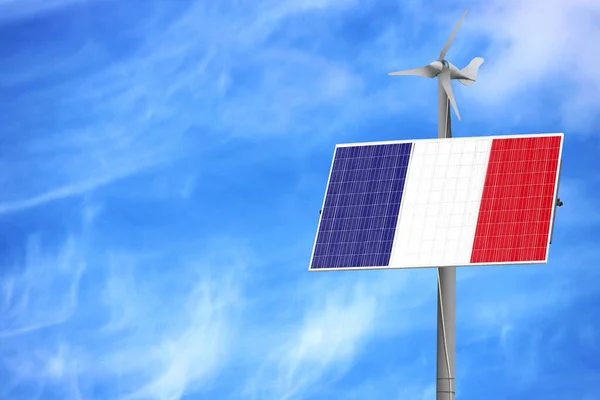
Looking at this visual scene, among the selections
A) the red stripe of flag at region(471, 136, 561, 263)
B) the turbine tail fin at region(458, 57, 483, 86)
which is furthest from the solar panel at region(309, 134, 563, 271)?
the turbine tail fin at region(458, 57, 483, 86)

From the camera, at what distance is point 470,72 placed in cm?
6812

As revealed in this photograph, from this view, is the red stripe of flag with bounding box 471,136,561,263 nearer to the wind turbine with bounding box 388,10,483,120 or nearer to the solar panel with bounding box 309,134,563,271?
the solar panel with bounding box 309,134,563,271

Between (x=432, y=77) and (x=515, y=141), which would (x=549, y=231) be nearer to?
(x=515, y=141)

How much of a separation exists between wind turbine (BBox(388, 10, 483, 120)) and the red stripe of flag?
120 inches

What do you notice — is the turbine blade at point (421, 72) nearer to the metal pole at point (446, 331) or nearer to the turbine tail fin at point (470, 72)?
the turbine tail fin at point (470, 72)

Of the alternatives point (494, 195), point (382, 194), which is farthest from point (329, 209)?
point (494, 195)

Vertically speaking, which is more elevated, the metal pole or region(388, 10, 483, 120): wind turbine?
region(388, 10, 483, 120): wind turbine

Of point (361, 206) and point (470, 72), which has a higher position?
point (470, 72)

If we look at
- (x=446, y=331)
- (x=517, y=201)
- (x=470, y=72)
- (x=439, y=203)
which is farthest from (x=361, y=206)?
(x=470, y=72)

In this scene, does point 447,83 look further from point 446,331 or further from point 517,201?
point 446,331

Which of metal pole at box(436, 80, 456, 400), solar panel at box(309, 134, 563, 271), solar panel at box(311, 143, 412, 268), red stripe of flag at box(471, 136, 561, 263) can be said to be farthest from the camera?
solar panel at box(311, 143, 412, 268)

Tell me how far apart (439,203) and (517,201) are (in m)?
3.22

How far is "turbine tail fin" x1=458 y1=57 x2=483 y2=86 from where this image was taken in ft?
223

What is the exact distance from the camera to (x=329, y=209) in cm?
6662
